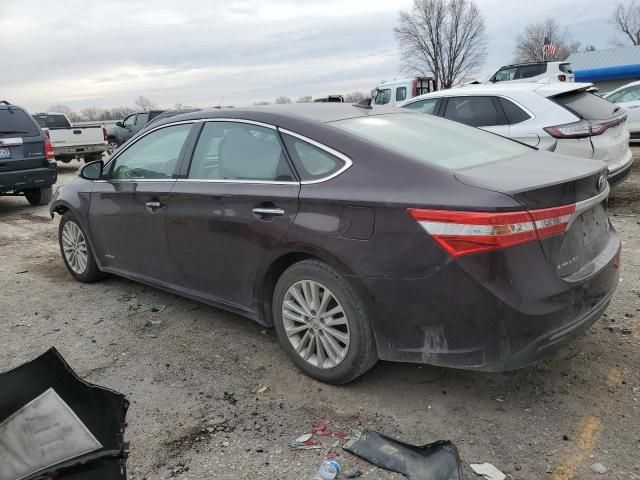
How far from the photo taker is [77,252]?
5305mm

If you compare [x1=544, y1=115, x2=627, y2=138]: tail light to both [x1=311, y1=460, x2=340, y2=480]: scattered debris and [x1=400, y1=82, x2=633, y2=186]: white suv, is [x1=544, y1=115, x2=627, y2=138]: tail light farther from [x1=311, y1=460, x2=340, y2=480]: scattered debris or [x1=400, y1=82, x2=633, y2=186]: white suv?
[x1=311, y1=460, x2=340, y2=480]: scattered debris

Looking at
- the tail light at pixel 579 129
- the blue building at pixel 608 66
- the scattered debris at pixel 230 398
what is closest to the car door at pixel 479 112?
the tail light at pixel 579 129

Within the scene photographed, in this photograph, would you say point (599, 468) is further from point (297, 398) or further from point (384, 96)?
point (384, 96)

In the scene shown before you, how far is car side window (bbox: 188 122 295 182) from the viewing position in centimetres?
339

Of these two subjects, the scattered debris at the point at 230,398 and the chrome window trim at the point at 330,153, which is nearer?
the chrome window trim at the point at 330,153

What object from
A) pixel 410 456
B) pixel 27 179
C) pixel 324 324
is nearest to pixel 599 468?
pixel 410 456

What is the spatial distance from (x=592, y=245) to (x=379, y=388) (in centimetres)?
142

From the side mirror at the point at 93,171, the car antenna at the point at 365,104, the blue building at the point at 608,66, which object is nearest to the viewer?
the car antenna at the point at 365,104

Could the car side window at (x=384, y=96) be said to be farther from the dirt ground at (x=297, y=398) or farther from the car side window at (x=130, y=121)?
the dirt ground at (x=297, y=398)

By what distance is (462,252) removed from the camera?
2.55 m

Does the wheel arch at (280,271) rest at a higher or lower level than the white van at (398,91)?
lower

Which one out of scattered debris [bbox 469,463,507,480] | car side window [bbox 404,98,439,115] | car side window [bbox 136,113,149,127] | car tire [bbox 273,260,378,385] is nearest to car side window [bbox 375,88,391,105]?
car side window [bbox 136,113,149,127]

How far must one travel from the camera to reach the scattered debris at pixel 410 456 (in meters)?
2.46

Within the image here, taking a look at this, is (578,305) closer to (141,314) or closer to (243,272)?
(243,272)
